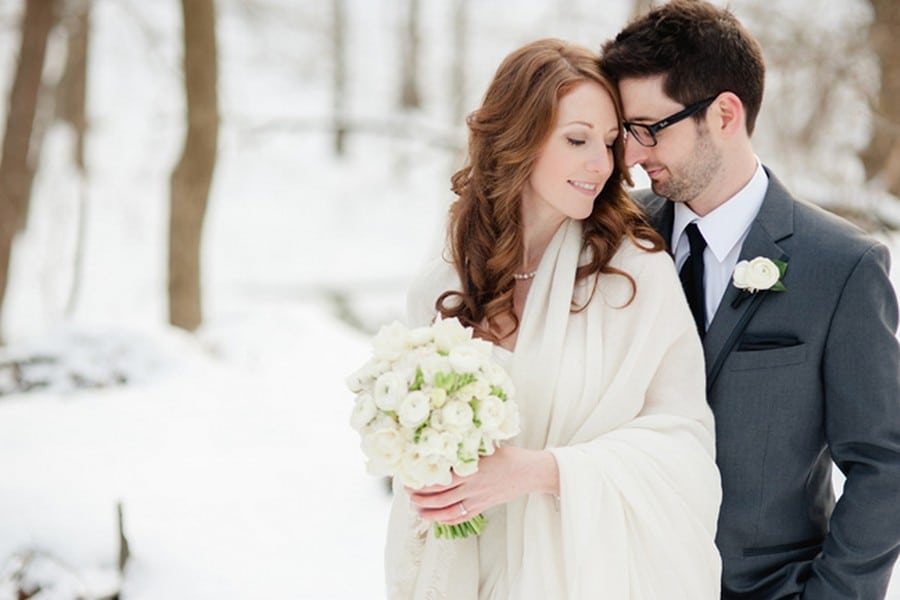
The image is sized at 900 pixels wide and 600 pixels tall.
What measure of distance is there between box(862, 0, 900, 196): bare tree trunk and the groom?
538cm

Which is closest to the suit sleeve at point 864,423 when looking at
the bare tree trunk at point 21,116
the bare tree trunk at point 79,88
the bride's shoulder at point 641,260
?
the bride's shoulder at point 641,260

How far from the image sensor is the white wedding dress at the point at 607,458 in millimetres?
2143

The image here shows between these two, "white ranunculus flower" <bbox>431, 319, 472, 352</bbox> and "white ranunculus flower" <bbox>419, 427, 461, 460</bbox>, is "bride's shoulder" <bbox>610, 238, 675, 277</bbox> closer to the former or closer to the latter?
"white ranunculus flower" <bbox>431, 319, 472, 352</bbox>

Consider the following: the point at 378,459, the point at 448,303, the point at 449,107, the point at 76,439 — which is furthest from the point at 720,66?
the point at 449,107

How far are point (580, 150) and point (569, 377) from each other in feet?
1.96

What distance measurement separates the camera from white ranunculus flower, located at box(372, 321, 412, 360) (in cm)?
203

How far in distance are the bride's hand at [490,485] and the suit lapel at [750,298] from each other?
52 cm

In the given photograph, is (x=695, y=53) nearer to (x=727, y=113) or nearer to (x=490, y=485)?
(x=727, y=113)

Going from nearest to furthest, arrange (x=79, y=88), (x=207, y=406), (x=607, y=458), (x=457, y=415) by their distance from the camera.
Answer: (x=457, y=415)
(x=607, y=458)
(x=207, y=406)
(x=79, y=88)

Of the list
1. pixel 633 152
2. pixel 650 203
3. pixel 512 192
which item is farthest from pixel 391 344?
pixel 650 203

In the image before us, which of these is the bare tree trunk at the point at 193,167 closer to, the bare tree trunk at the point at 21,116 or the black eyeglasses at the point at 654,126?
the bare tree trunk at the point at 21,116

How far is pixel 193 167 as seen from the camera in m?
7.57

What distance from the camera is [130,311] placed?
14.3 m

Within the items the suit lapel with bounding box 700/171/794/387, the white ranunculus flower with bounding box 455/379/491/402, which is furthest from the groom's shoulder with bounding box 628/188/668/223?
the white ranunculus flower with bounding box 455/379/491/402
